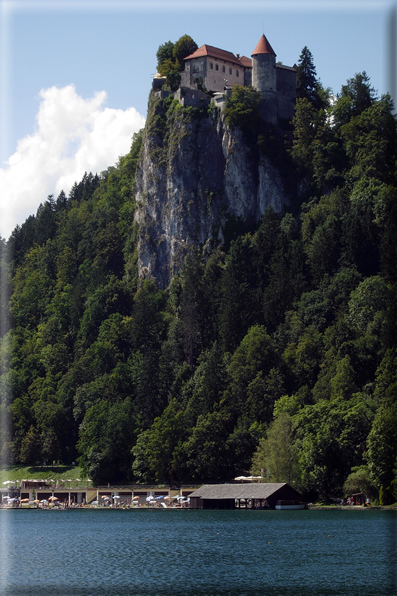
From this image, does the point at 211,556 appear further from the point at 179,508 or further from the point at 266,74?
the point at 266,74

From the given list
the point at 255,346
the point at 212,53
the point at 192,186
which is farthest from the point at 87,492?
the point at 212,53

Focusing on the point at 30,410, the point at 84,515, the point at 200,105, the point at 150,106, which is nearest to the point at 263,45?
the point at 200,105

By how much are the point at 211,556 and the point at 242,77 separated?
96.2m

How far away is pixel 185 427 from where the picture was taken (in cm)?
10969

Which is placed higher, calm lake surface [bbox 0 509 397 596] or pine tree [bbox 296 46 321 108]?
pine tree [bbox 296 46 321 108]

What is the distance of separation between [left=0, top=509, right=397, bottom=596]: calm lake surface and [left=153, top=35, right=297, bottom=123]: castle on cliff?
69.5 meters

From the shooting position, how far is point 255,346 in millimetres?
113625

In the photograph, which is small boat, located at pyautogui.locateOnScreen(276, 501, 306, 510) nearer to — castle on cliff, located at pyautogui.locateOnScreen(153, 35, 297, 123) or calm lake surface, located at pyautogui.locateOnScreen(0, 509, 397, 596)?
calm lake surface, located at pyautogui.locateOnScreen(0, 509, 397, 596)

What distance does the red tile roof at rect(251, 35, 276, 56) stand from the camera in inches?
5379

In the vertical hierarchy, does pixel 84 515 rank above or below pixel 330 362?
below

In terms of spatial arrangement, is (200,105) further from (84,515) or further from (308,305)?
(84,515)

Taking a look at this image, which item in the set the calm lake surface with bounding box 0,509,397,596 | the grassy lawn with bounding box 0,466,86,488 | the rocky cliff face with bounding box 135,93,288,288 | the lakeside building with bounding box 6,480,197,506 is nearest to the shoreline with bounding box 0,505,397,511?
the lakeside building with bounding box 6,480,197,506

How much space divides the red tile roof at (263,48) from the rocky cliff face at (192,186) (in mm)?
10605

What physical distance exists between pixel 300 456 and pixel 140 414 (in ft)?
106
